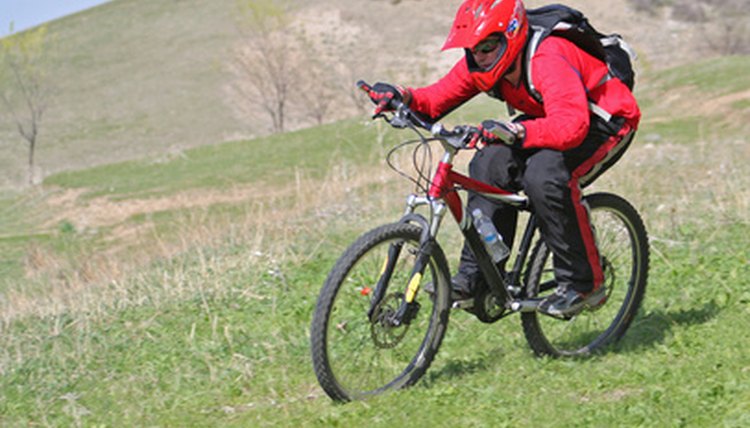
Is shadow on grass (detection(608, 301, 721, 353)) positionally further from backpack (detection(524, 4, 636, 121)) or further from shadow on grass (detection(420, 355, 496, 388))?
backpack (detection(524, 4, 636, 121))

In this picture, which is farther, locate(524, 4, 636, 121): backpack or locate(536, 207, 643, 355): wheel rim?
locate(536, 207, 643, 355): wheel rim

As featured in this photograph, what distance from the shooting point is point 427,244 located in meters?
5.02

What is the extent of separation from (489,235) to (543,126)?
749 millimetres

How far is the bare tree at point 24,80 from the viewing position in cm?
4803

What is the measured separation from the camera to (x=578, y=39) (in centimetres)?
521

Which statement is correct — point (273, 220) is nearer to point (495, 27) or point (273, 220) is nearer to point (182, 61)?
point (495, 27)

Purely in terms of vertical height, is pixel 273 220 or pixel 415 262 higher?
pixel 415 262

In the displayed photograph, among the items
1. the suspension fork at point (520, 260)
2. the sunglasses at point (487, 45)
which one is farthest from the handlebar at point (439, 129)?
the suspension fork at point (520, 260)

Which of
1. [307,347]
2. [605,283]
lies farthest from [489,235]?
[307,347]

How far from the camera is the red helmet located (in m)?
4.90

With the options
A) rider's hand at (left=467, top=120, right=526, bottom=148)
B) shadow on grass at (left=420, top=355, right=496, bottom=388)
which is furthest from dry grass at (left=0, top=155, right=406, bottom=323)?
rider's hand at (left=467, top=120, right=526, bottom=148)

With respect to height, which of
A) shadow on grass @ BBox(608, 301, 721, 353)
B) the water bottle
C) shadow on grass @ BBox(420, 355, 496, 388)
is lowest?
shadow on grass @ BBox(608, 301, 721, 353)

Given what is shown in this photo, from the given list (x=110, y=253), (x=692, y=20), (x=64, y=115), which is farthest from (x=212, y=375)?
(x=692, y=20)

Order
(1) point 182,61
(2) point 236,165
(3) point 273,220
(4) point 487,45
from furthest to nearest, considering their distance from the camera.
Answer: (1) point 182,61
(2) point 236,165
(3) point 273,220
(4) point 487,45
